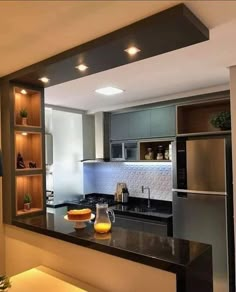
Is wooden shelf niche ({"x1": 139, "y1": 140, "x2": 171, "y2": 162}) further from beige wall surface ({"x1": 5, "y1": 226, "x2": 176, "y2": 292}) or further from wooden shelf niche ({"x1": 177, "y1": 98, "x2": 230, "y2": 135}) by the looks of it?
beige wall surface ({"x1": 5, "y1": 226, "x2": 176, "y2": 292})

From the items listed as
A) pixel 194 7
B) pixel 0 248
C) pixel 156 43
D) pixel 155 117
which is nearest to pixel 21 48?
pixel 156 43

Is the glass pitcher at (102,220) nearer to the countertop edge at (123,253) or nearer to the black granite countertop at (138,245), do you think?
the black granite countertop at (138,245)

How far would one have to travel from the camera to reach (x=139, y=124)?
406 cm

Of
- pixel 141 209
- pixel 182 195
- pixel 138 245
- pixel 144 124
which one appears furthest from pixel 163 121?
pixel 138 245

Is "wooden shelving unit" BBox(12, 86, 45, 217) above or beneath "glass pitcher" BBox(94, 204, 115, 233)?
above

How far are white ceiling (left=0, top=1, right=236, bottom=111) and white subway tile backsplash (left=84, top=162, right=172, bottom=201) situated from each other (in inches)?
55.8

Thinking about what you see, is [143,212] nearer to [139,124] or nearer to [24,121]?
[139,124]

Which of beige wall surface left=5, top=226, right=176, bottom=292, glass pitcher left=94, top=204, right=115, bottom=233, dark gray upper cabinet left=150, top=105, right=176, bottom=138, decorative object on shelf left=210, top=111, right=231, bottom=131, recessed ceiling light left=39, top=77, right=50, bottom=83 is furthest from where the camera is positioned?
dark gray upper cabinet left=150, top=105, right=176, bottom=138

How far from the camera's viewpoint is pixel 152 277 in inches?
60.5

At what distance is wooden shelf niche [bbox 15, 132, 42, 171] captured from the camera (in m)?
2.72

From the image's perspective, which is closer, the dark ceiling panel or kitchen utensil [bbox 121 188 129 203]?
the dark ceiling panel

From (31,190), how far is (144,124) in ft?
6.34

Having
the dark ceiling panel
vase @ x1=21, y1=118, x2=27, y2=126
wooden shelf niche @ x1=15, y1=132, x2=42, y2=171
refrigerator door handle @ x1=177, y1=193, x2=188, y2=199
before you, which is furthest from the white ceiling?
refrigerator door handle @ x1=177, y1=193, x2=188, y2=199

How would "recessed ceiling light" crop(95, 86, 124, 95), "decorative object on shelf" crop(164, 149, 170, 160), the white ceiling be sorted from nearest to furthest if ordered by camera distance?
the white ceiling → "recessed ceiling light" crop(95, 86, 124, 95) → "decorative object on shelf" crop(164, 149, 170, 160)
